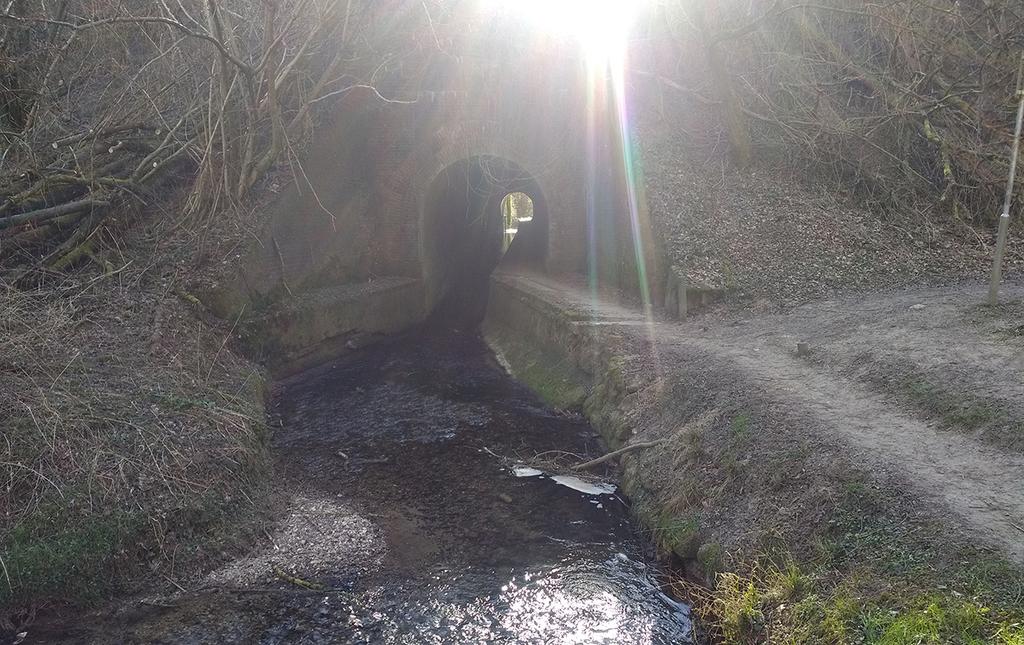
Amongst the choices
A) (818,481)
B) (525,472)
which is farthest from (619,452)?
(818,481)

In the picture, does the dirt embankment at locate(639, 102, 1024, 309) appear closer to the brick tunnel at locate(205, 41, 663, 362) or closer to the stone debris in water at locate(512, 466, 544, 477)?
the brick tunnel at locate(205, 41, 663, 362)

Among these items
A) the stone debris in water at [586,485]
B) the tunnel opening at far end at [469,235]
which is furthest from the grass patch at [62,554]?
the tunnel opening at far end at [469,235]

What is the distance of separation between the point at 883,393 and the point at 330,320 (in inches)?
447

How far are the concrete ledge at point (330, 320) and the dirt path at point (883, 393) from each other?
527 cm

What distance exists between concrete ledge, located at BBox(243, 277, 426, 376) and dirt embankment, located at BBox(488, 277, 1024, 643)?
6379mm

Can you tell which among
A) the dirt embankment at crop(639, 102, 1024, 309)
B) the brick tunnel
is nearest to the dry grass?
the brick tunnel

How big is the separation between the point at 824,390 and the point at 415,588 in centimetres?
503

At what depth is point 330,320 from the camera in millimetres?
15672

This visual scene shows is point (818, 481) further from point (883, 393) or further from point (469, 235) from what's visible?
point (469, 235)

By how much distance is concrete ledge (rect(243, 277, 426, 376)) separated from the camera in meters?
14.0

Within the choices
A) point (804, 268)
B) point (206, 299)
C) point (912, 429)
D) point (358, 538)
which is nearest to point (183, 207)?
point (206, 299)

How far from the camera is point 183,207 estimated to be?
1448 cm

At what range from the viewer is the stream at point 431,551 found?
6.04m

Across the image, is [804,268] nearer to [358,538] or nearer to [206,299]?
[358,538]
